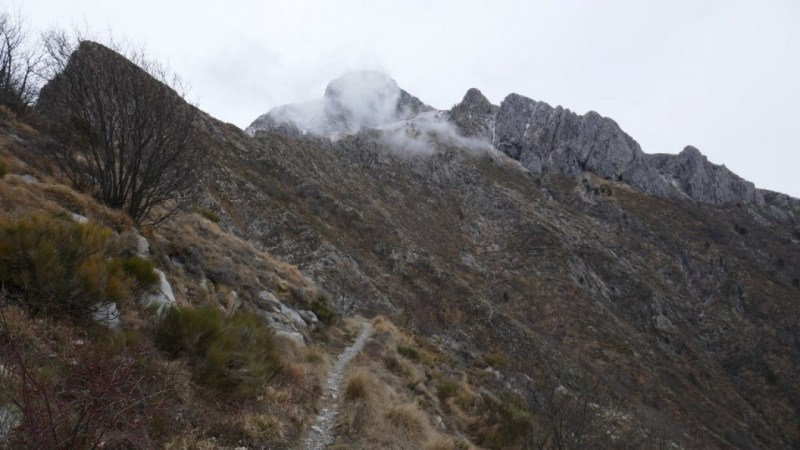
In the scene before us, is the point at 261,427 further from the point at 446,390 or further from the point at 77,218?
the point at 446,390

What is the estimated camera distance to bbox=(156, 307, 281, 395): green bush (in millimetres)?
5379

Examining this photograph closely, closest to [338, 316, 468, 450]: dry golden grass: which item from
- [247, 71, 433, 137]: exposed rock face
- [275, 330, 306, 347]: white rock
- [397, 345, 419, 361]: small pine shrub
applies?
[275, 330, 306, 347]: white rock

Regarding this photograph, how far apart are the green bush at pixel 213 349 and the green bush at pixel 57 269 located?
774mm

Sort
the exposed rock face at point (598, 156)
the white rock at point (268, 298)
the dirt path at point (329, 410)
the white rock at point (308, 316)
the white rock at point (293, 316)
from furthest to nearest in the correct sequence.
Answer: the exposed rock face at point (598, 156), the white rock at point (308, 316), the white rock at point (293, 316), the white rock at point (268, 298), the dirt path at point (329, 410)

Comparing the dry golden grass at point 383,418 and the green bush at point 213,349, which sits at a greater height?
the green bush at point 213,349

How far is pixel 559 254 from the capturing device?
5803 centimetres

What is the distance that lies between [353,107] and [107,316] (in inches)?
4532

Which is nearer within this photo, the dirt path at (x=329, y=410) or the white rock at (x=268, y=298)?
the dirt path at (x=329, y=410)

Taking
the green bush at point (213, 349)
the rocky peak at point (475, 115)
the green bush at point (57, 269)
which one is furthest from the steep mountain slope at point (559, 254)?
the green bush at point (57, 269)

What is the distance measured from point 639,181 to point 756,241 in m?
22.2

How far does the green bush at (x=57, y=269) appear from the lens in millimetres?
4559

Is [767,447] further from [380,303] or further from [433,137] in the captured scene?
[433,137]

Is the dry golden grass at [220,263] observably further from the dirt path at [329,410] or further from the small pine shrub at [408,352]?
the small pine shrub at [408,352]

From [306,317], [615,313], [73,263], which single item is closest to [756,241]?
[615,313]
